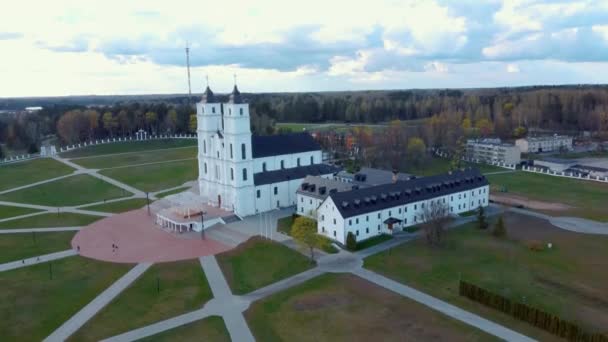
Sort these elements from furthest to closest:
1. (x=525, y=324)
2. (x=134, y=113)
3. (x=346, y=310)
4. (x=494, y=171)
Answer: (x=134, y=113) < (x=494, y=171) < (x=346, y=310) < (x=525, y=324)

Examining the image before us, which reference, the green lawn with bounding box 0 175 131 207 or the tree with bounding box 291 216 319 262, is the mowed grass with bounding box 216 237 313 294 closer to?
the tree with bounding box 291 216 319 262

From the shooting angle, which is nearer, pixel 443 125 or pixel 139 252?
pixel 139 252

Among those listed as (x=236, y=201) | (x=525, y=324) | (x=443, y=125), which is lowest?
(x=525, y=324)

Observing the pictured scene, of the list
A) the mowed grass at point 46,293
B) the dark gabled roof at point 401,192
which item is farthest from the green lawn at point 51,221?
the dark gabled roof at point 401,192

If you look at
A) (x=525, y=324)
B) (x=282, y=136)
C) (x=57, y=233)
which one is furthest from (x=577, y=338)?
(x=57, y=233)

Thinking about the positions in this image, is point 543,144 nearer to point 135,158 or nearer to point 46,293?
point 135,158

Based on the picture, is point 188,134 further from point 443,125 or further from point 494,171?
point 494,171

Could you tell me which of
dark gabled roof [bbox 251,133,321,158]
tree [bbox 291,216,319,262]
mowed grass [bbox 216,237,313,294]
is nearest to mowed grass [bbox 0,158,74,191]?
dark gabled roof [bbox 251,133,321,158]
